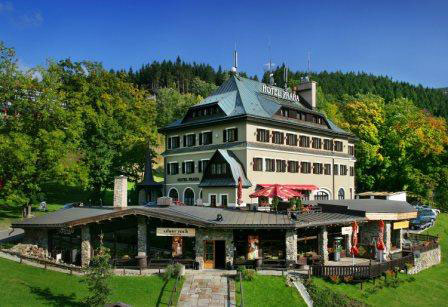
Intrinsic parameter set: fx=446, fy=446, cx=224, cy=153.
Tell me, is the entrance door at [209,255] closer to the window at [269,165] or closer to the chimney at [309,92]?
the window at [269,165]

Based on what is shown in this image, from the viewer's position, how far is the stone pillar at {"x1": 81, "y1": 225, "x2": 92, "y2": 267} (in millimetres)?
29203

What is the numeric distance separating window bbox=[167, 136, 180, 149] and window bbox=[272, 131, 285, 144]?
11.0 meters

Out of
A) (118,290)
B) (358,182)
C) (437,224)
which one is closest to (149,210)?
(118,290)

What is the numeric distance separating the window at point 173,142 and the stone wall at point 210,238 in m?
22.5

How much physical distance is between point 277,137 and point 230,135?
515cm

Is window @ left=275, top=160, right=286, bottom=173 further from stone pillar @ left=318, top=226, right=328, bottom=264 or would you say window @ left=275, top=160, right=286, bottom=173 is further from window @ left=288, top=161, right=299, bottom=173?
stone pillar @ left=318, top=226, right=328, bottom=264

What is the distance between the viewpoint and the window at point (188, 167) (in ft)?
154

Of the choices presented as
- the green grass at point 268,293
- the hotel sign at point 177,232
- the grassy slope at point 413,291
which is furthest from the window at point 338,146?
the green grass at point 268,293

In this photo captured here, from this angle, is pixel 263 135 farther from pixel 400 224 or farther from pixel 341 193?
pixel 341 193

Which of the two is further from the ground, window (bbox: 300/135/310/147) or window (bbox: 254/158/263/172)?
window (bbox: 300/135/310/147)

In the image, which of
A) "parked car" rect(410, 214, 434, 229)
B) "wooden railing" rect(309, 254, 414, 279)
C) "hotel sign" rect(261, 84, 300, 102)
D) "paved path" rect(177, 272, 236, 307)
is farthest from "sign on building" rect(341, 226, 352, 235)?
"hotel sign" rect(261, 84, 300, 102)

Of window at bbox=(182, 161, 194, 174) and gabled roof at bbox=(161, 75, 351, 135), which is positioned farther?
window at bbox=(182, 161, 194, 174)

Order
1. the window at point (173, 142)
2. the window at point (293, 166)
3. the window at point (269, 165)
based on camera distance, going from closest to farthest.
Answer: the window at point (269, 165), the window at point (293, 166), the window at point (173, 142)

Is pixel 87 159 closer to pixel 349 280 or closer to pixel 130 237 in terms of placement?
pixel 130 237
